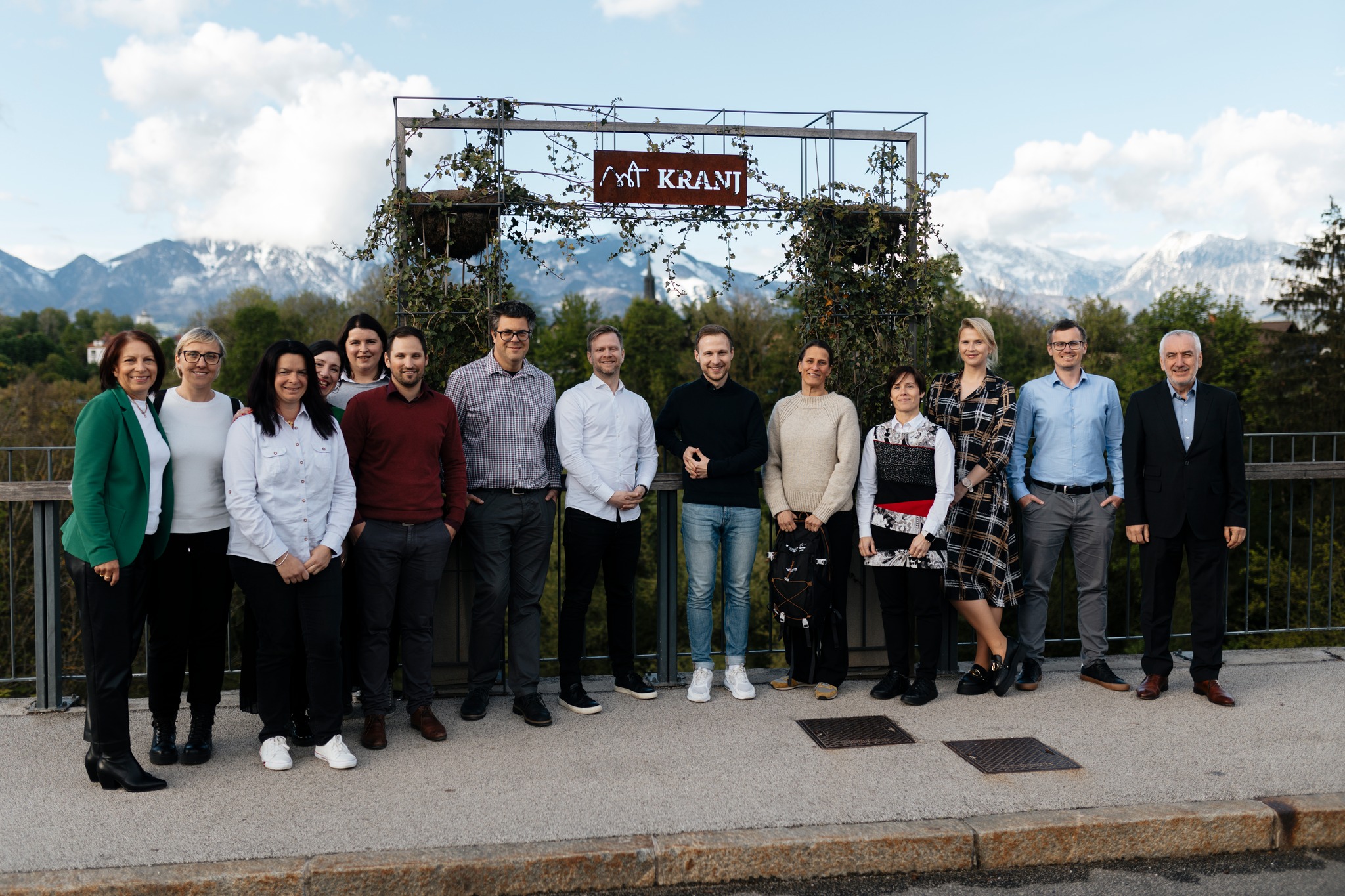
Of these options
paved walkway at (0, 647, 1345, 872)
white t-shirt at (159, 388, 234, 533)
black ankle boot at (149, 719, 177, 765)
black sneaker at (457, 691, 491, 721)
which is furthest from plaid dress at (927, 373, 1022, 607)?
black ankle boot at (149, 719, 177, 765)

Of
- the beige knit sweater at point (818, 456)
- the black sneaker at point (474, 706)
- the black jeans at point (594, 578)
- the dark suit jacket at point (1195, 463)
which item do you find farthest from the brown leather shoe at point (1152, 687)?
the black sneaker at point (474, 706)

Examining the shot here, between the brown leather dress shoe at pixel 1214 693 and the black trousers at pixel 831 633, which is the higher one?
the black trousers at pixel 831 633

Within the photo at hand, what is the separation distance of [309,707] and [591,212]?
372cm

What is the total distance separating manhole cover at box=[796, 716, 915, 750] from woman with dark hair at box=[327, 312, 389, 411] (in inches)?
108

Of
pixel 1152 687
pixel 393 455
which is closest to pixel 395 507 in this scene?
pixel 393 455

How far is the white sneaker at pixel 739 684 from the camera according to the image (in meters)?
5.40

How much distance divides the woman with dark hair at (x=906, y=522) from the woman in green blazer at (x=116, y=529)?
11.3ft

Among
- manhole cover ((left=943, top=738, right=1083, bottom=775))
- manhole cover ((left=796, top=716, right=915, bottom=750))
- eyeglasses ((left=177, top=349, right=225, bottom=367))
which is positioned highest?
eyeglasses ((left=177, top=349, right=225, bottom=367))

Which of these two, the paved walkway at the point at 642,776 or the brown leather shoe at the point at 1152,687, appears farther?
the brown leather shoe at the point at 1152,687

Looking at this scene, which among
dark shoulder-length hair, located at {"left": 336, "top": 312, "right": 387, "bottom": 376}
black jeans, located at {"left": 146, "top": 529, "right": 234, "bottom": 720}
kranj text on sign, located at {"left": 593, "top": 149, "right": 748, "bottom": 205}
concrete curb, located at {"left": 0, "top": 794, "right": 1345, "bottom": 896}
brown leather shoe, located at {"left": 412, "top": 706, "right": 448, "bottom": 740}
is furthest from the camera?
kranj text on sign, located at {"left": 593, "top": 149, "right": 748, "bottom": 205}

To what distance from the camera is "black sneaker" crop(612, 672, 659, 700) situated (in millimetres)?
5457

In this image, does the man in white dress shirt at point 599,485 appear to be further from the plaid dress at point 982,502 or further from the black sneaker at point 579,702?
the plaid dress at point 982,502

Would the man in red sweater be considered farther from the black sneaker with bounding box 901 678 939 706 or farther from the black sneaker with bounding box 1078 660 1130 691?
the black sneaker with bounding box 1078 660 1130 691

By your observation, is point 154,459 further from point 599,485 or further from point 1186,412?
point 1186,412
